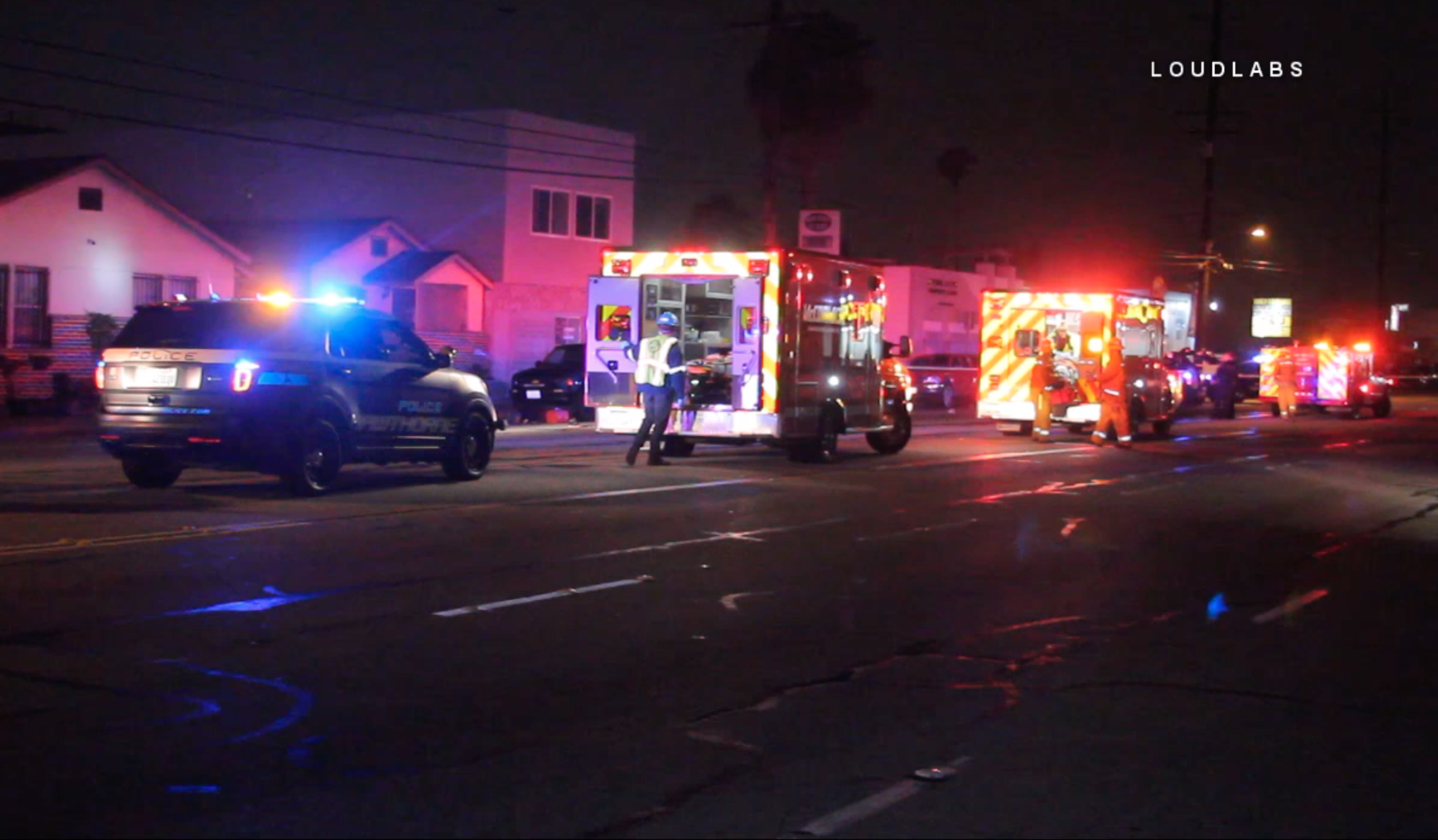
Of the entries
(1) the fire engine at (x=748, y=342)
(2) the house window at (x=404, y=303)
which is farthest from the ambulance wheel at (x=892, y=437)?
(2) the house window at (x=404, y=303)

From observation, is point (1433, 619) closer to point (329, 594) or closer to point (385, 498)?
point (329, 594)

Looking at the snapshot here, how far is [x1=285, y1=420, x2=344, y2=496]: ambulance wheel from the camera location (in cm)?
1530

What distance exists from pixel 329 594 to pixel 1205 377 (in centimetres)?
3817

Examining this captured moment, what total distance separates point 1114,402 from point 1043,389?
3.88 ft

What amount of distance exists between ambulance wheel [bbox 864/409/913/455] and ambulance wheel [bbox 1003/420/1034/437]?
18.9 ft

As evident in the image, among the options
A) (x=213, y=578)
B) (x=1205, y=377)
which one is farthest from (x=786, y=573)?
(x=1205, y=377)

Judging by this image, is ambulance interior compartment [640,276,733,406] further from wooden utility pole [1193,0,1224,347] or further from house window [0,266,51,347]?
wooden utility pole [1193,0,1224,347]

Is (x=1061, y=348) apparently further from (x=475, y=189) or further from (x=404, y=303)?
(x=475, y=189)

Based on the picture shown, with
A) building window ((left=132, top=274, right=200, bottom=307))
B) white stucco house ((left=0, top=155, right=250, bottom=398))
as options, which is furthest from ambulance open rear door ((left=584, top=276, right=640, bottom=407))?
building window ((left=132, top=274, right=200, bottom=307))

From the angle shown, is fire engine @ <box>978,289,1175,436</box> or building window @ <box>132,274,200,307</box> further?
building window @ <box>132,274,200,307</box>

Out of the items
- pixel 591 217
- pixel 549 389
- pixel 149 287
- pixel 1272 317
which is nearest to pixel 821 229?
pixel 549 389

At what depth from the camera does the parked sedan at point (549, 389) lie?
3167 centimetres

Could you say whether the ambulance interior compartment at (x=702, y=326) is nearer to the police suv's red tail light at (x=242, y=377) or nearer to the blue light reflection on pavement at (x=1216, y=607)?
the police suv's red tail light at (x=242, y=377)

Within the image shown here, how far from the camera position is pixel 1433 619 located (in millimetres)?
10531
